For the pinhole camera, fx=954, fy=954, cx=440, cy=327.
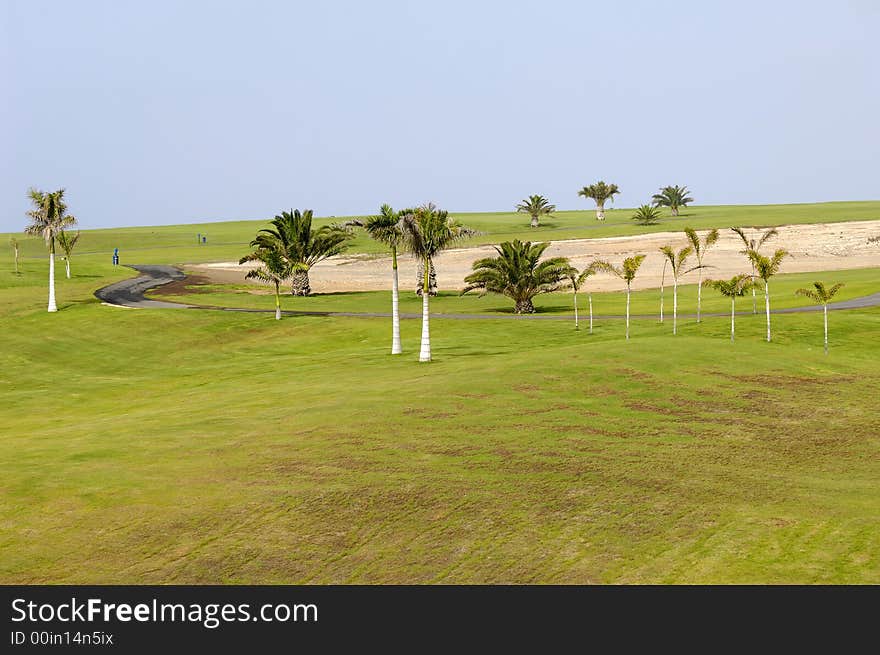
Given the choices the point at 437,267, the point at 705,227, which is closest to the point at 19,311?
the point at 437,267

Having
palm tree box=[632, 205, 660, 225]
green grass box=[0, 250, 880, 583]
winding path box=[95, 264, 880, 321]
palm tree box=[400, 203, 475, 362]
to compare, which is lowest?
green grass box=[0, 250, 880, 583]

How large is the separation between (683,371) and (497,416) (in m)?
11.3

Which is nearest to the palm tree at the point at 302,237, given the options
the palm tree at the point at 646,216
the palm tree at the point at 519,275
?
the palm tree at the point at 519,275

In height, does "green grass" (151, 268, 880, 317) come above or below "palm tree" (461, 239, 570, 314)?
below

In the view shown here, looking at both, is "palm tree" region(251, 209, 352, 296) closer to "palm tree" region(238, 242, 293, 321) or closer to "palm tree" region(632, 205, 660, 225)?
"palm tree" region(238, 242, 293, 321)

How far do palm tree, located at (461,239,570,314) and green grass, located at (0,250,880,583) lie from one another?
2459 cm

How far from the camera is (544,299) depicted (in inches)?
3305

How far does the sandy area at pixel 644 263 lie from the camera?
103812mm

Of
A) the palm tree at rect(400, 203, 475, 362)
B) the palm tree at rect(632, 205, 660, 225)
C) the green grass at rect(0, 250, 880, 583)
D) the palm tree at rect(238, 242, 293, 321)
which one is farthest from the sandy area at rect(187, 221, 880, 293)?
the green grass at rect(0, 250, 880, 583)

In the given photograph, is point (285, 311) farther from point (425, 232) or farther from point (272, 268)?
point (425, 232)

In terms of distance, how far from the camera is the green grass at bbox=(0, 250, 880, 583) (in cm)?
1894

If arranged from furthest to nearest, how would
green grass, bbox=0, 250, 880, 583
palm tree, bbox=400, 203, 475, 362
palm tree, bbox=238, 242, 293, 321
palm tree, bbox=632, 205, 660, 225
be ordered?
palm tree, bbox=632, 205, 660, 225
palm tree, bbox=238, 242, 293, 321
palm tree, bbox=400, 203, 475, 362
green grass, bbox=0, 250, 880, 583
